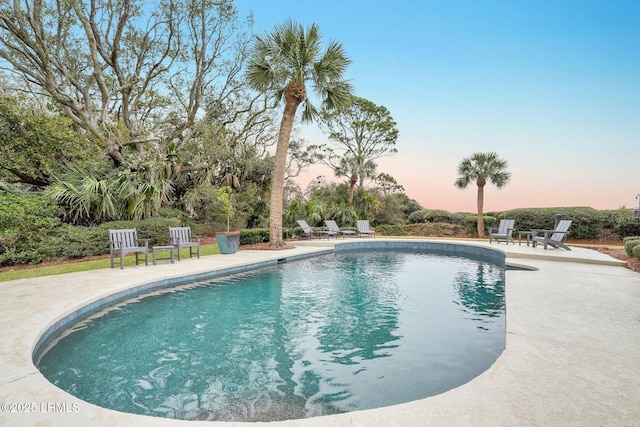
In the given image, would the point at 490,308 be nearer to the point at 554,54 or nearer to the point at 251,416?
the point at 251,416

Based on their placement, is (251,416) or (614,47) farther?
(614,47)

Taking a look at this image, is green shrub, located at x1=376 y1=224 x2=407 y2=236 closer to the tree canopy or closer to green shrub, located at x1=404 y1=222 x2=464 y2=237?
green shrub, located at x1=404 y1=222 x2=464 y2=237

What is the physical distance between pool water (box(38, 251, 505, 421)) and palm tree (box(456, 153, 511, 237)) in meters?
13.6

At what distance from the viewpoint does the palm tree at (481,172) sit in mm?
18250

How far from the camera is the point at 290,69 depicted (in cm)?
1180

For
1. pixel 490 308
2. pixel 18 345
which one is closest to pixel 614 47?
pixel 490 308

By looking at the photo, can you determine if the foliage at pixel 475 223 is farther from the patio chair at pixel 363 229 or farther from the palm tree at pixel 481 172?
the patio chair at pixel 363 229

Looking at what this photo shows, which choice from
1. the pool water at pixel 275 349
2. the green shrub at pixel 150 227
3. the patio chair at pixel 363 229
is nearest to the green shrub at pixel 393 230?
the patio chair at pixel 363 229

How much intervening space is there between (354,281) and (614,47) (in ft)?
44.1

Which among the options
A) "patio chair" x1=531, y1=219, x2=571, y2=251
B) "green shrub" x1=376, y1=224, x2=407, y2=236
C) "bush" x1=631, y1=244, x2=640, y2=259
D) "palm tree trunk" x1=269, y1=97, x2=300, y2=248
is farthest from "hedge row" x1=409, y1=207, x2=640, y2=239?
"palm tree trunk" x1=269, y1=97, x2=300, y2=248

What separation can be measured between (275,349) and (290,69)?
10.6 m

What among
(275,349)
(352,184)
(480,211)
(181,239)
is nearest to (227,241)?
(181,239)

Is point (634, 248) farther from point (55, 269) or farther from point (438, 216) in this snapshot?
point (438, 216)

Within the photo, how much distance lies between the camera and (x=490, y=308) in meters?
5.36
